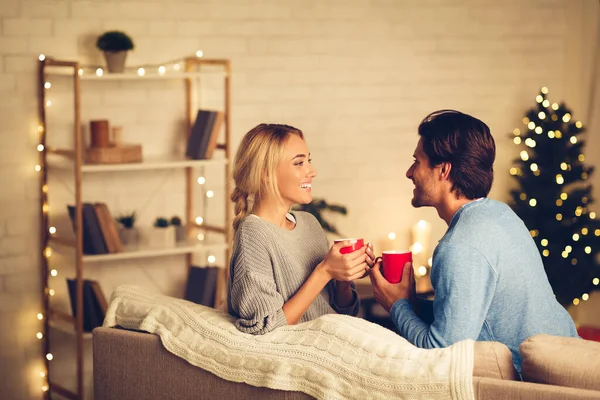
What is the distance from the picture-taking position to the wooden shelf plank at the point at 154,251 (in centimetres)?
420

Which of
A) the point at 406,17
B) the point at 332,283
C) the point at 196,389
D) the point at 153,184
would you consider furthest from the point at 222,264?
the point at 196,389

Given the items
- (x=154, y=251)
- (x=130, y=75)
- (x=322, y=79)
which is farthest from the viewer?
(x=322, y=79)

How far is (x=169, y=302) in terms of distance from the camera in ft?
8.70

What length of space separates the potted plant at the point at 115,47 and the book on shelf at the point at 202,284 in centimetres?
104

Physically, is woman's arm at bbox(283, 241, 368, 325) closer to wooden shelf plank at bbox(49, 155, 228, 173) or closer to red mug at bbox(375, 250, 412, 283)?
red mug at bbox(375, 250, 412, 283)

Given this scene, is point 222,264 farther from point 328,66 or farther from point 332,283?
point 332,283

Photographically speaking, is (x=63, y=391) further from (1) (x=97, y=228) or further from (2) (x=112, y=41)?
(2) (x=112, y=41)

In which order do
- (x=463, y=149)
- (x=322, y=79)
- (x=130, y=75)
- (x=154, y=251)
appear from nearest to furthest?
(x=463, y=149), (x=130, y=75), (x=154, y=251), (x=322, y=79)

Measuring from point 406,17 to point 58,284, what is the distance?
93.4 inches

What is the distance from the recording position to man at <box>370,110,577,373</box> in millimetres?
2256

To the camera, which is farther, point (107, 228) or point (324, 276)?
point (107, 228)

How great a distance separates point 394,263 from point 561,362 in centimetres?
58

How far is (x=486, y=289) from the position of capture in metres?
2.28

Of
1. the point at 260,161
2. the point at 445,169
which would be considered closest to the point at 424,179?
the point at 445,169
